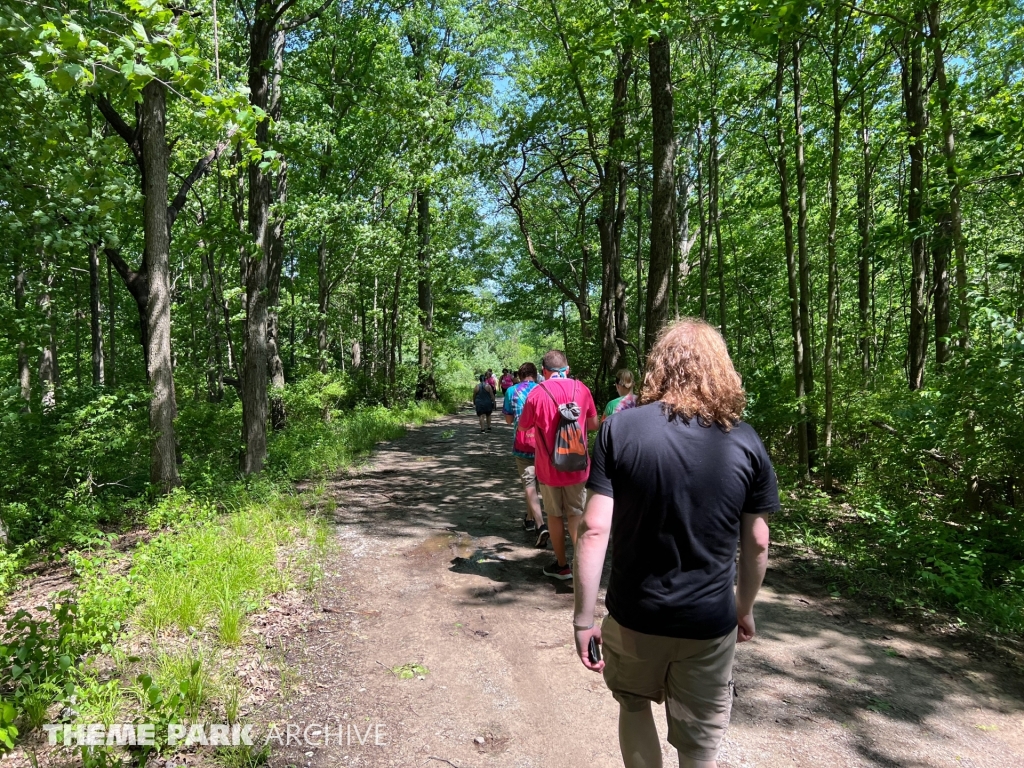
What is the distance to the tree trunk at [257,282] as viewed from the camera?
768 centimetres

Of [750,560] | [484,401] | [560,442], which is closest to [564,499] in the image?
[560,442]

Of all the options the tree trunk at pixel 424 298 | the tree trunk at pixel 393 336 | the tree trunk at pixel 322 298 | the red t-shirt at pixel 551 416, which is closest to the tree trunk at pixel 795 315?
the red t-shirt at pixel 551 416

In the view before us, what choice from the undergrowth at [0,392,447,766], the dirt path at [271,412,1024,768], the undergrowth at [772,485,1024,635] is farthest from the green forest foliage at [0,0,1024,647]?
the dirt path at [271,412,1024,768]

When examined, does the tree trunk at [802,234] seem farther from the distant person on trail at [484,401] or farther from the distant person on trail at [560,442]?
the distant person on trail at [484,401]

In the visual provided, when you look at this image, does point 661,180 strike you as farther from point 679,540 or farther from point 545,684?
point 679,540

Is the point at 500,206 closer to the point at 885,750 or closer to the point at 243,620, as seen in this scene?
the point at 243,620

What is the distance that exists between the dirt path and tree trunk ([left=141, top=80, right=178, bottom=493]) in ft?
9.70

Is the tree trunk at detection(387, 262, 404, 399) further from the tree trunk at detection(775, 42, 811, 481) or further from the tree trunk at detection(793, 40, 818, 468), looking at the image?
the tree trunk at detection(793, 40, 818, 468)

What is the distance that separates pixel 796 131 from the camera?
8.20 metres

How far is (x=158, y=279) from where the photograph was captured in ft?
21.4

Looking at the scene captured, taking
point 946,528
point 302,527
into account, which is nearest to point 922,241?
point 946,528

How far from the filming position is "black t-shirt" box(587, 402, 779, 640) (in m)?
1.89

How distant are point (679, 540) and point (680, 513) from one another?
10cm

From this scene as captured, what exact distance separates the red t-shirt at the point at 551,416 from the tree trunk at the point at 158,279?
16.0 feet
